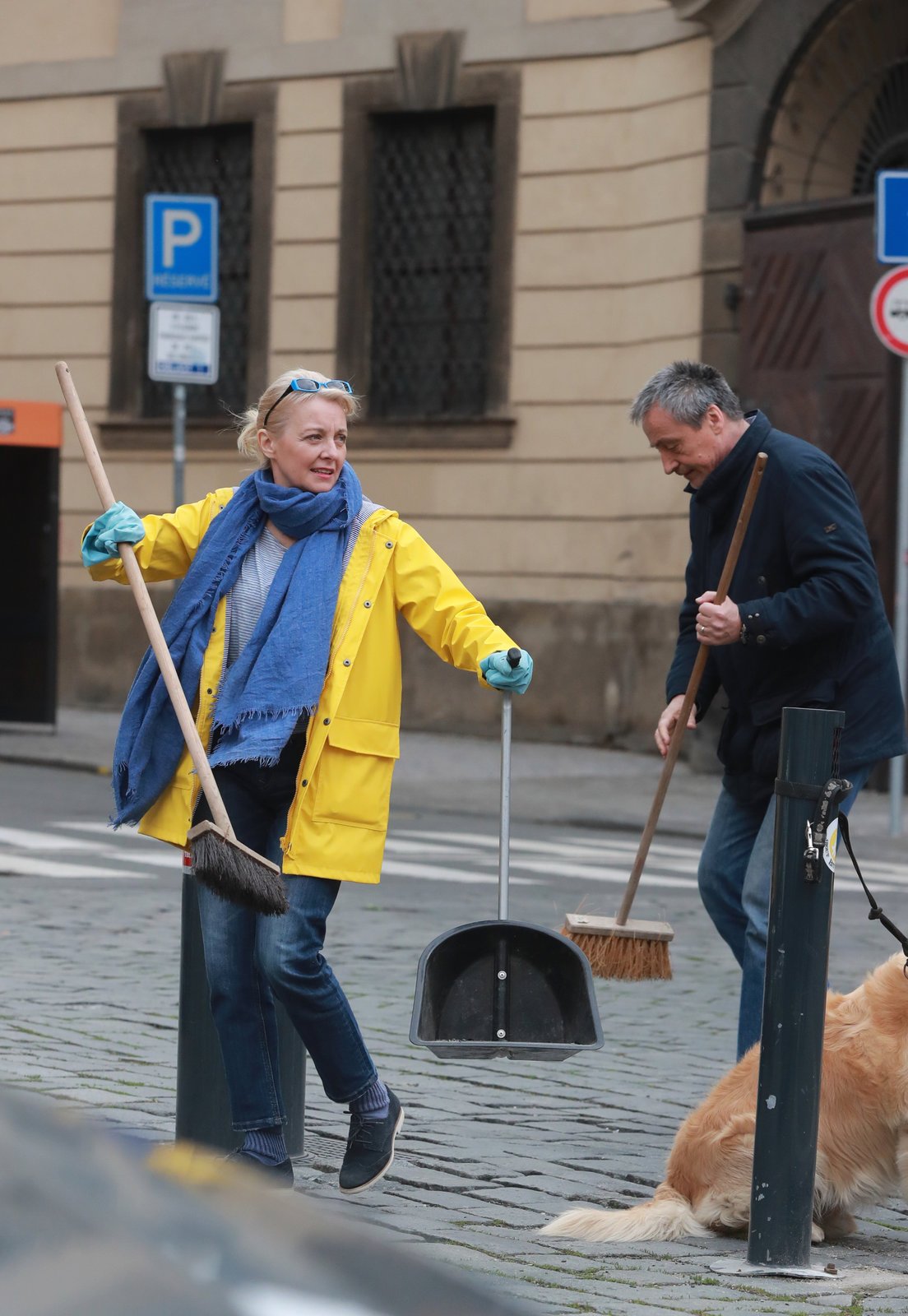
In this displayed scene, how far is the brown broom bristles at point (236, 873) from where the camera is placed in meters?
4.26

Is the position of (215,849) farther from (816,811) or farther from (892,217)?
(892,217)

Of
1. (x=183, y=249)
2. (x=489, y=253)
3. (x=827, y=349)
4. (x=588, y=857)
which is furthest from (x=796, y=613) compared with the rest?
(x=489, y=253)

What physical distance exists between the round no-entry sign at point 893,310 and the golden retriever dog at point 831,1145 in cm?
858

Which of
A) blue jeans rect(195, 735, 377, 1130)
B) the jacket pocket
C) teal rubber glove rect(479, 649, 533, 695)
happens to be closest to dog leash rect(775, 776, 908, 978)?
teal rubber glove rect(479, 649, 533, 695)

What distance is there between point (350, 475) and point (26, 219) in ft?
54.9

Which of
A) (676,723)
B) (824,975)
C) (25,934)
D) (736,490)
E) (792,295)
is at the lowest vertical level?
(25,934)

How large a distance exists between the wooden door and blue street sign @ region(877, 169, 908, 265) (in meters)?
3.03

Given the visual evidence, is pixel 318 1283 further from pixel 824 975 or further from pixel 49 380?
pixel 49 380

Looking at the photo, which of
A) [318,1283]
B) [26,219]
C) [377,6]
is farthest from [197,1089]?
[26,219]

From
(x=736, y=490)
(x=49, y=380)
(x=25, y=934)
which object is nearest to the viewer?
(x=736, y=490)

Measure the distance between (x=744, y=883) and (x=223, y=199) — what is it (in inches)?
623

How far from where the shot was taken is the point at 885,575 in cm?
1547

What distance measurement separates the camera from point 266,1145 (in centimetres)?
453

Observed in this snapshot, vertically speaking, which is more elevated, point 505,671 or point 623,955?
point 505,671
